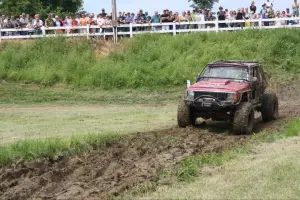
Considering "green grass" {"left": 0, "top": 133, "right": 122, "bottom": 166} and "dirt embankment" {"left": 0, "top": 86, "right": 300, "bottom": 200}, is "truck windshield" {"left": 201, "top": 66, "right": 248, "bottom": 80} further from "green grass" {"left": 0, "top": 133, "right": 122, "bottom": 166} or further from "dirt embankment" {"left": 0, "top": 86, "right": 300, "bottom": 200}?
"green grass" {"left": 0, "top": 133, "right": 122, "bottom": 166}

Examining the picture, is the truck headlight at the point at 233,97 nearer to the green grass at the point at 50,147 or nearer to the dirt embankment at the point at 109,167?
the dirt embankment at the point at 109,167

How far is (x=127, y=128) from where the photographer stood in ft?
54.2

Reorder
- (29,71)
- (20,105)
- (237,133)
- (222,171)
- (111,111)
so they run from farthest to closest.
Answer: (29,71) → (20,105) → (111,111) → (237,133) → (222,171)

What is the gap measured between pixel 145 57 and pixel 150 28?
124 inches

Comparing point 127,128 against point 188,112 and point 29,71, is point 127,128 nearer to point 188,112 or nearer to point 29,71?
point 188,112

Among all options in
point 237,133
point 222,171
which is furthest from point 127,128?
point 222,171

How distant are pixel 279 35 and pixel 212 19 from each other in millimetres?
4088

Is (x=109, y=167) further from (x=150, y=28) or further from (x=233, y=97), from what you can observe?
(x=150, y=28)

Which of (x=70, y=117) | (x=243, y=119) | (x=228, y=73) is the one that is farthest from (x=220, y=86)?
(x=70, y=117)

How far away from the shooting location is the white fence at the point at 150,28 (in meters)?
31.3

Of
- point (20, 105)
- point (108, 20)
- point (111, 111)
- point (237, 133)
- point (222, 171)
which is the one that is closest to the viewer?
point (222, 171)

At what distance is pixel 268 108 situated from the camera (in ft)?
57.8

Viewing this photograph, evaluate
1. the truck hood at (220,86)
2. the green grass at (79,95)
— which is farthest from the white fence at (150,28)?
the truck hood at (220,86)

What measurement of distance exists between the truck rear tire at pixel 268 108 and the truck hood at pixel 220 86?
1792 millimetres
